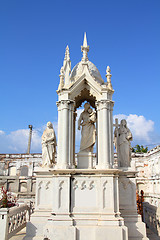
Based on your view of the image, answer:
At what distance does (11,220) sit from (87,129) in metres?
5.58

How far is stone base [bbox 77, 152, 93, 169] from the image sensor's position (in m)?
10.7

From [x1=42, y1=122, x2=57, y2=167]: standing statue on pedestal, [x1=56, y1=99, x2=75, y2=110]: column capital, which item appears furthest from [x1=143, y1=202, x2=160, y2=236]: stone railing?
[x1=56, y1=99, x2=75, y2=110]: column capital

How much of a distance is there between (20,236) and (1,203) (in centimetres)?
189

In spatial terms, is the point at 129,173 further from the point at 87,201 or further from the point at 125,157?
the point at 87,201

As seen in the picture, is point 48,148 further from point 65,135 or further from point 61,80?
point 61,80

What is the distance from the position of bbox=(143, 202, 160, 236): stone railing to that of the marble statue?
500cm

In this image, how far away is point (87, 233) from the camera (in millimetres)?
8914

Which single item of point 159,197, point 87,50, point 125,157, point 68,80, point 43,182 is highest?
point 87,50

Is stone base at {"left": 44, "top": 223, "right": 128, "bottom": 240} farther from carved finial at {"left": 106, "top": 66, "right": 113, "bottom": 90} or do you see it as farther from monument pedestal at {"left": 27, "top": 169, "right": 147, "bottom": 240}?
carved finial at {"left": 106, "top": 66, "right": 113, "bottom": 90}

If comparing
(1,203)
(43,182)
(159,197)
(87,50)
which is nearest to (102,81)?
(87,50)

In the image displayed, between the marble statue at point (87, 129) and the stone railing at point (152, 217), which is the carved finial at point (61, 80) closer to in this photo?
the marble statue at point (87, 129)

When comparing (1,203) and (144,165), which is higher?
(144,165)

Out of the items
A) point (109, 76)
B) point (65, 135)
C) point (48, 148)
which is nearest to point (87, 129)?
point (65, 135)

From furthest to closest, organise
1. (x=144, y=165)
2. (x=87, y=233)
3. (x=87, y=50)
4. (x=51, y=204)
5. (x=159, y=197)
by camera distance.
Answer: (x=144, y=165) < (x=159, y=197) < (x=87, y=50) < (x=51, y=204) < (x=87, y=233)
